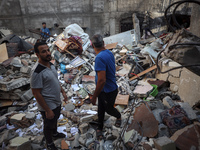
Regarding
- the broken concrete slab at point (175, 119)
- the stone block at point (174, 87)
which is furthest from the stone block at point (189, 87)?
the broken concrete slab at point (175, 119)

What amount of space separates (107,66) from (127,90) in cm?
221

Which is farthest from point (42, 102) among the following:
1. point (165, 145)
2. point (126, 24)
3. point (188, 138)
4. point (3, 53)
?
point (126, 24)

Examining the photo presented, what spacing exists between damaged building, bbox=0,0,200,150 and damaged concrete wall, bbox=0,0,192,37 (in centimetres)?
18

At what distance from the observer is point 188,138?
196 cm

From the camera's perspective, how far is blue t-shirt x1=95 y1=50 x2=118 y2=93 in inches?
86.6

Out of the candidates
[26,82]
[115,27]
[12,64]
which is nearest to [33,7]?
[115,27]

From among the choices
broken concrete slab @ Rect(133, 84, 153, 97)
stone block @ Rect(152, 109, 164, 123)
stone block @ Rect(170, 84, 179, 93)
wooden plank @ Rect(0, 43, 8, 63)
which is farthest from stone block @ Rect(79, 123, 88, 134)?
wooden plank @ Rect(0, 43, 8, 63)

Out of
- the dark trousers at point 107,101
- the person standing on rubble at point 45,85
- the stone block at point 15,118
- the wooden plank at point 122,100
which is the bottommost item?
the stone block at point 15,118

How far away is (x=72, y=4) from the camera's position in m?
11.5

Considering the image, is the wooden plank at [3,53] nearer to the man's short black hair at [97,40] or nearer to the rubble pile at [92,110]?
the rubble pile at [92,110]

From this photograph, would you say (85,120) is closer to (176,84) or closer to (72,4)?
(176,84)

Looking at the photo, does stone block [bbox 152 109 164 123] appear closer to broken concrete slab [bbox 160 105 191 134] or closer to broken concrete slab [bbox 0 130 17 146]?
broken concrete slab [bbox 160 105 191 134]

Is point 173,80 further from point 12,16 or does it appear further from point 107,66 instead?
point 12,16

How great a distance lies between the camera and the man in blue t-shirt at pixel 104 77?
2.21 m
